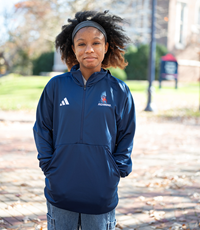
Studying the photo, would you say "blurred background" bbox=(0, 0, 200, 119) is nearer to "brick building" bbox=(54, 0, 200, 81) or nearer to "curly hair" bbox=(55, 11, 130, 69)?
"brick building" bbox=(54, 0, 200, 81)

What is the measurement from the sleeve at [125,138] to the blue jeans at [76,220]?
300 mm

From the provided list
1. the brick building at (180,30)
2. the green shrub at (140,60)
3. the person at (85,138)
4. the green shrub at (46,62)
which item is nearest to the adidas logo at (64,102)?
the person at (85,138)

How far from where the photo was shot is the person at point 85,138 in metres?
1.85

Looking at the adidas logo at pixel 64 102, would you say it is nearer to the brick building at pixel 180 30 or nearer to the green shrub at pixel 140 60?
the green shrub at pixel 140 60

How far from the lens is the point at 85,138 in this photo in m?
1.88

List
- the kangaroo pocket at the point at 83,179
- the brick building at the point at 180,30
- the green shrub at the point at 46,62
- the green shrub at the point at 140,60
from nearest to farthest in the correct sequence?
1. the kangaroo pocket at the point at 83,179
2. the green shrub at the point at 140,60
3. the brick building at the point at 180,30
4. the green shrub at the point at 46,62

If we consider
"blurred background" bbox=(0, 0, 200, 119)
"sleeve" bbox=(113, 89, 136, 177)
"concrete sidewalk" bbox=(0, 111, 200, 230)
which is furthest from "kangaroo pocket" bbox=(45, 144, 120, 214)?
"blurred background" bbox=(0, 0, 200, 119)

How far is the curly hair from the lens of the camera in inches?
87.9

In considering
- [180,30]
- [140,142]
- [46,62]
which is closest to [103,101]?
[140,142]

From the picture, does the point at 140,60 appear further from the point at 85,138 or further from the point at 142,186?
the point at 85,138

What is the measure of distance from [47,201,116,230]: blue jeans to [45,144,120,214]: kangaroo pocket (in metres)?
0.07

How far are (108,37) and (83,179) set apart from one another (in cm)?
109

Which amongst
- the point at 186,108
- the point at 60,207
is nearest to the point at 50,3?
the point at 186,108

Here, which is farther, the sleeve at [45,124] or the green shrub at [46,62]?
the green shrub at [46,62]
